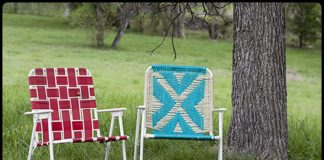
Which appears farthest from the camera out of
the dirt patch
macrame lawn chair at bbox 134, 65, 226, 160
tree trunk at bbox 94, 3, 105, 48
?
tree trunk at bbox 94, 3, 105, 48

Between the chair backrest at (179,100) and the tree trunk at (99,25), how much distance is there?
14.4 metres

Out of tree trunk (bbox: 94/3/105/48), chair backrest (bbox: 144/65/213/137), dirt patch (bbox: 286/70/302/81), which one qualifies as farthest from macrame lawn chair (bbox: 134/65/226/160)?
tree trunk (bbox: 94/3/105/48)

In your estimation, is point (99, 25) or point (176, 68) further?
point (99, 25)

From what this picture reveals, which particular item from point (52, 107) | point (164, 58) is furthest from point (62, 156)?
point (164, 58)

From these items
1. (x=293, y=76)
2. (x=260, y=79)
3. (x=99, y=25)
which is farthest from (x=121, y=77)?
(x=260, y=79)

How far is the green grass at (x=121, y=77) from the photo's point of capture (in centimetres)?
443

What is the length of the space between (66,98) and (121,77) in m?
8.19

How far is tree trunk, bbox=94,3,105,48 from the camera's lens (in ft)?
60.9

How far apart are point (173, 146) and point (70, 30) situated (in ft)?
71.4

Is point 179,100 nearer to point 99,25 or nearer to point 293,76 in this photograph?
point 293,76

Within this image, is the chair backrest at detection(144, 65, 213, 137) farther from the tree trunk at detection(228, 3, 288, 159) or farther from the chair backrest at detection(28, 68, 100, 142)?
the chair backrest at detection(28, 68, 100, 142)

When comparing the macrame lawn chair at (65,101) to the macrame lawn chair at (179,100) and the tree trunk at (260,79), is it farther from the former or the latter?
the tree trunk at (260,79)

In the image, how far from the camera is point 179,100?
14.3 ft

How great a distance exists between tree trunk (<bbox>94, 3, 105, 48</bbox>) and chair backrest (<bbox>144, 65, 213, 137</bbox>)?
47.4ft
